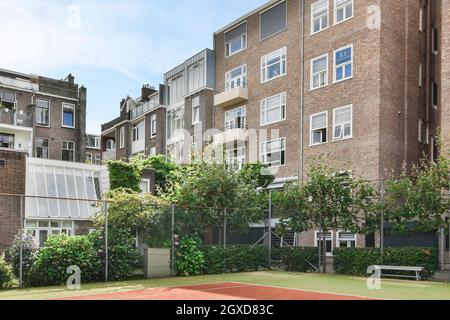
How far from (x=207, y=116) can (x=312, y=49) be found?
10748 mm

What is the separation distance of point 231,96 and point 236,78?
1.90 metres

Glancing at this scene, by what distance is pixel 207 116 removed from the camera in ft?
122

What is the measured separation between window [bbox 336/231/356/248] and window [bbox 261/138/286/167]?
6500 mm

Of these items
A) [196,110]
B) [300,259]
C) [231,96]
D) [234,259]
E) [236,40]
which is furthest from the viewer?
[196,110]

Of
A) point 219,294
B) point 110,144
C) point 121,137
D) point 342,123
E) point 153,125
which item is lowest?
point 219,294

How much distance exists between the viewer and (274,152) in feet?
102

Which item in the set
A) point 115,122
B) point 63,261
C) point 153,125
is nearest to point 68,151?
point 153,125

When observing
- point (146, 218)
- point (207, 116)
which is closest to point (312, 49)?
point (207, 116)

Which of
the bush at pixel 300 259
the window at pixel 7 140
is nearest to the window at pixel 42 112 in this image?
the window at pixel 7 140

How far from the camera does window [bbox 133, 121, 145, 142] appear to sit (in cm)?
4638

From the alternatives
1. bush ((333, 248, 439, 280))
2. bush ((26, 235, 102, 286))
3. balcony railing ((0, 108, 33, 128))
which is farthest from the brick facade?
bush ((333, 248, 439, 280))

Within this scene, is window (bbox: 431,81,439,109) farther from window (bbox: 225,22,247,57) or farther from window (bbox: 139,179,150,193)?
window (bbox: 139,179,150,193)

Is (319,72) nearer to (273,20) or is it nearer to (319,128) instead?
(319,128)
